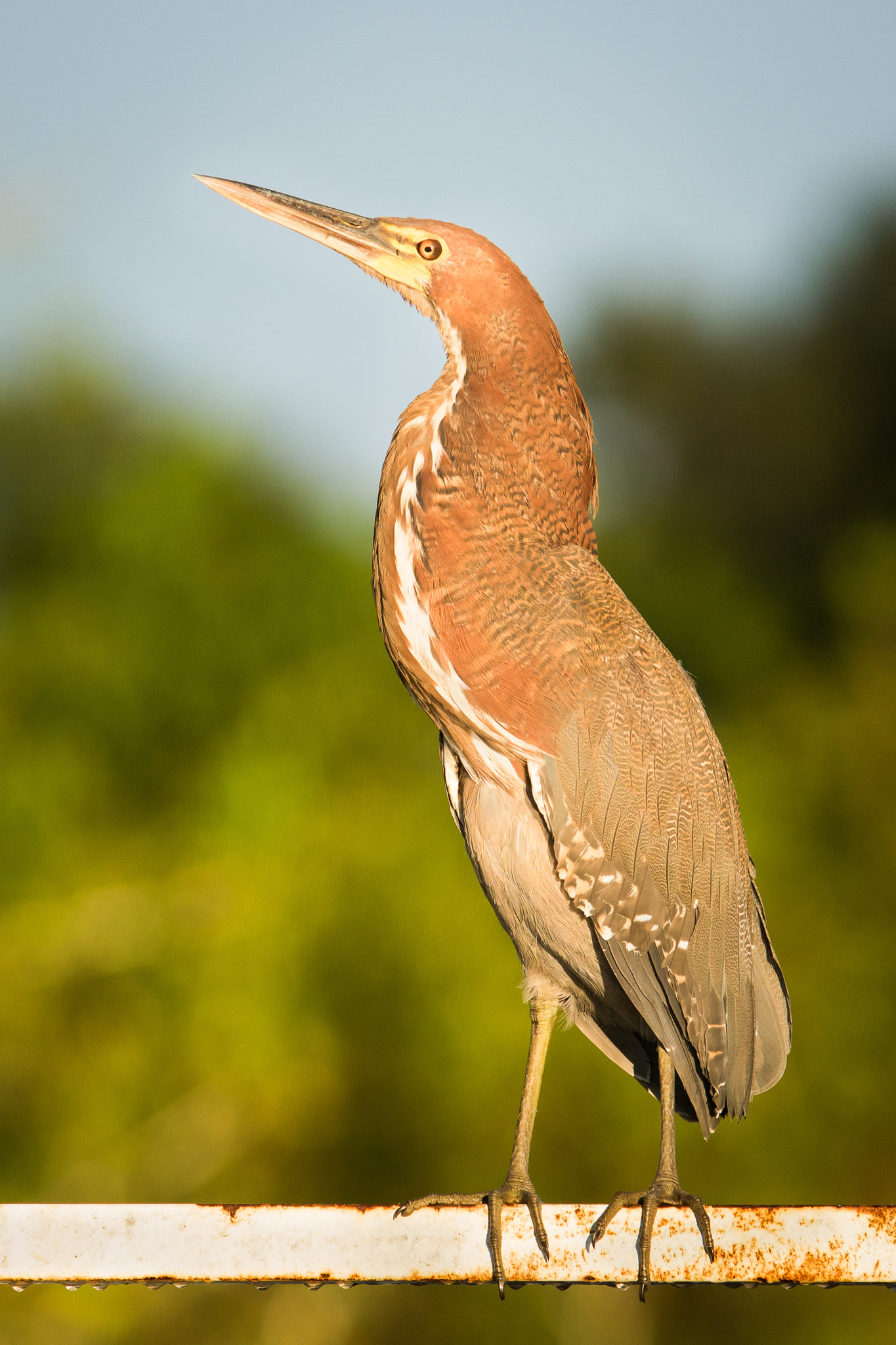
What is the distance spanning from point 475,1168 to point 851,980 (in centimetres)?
363

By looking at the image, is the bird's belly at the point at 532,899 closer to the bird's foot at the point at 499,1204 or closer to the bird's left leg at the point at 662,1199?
the bird's left leg at the point at 662,1199

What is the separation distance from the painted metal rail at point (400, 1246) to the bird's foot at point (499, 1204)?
1 cm

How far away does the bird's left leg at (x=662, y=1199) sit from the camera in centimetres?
169

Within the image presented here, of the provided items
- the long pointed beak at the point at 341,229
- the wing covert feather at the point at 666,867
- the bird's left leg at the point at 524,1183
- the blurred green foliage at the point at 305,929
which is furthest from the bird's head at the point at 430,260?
the blurred green foliage at the point at 305,929


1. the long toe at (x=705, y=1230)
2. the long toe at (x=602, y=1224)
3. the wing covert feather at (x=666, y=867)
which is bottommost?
the long toe at (x=602, y=1224)

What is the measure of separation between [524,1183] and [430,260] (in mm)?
1639

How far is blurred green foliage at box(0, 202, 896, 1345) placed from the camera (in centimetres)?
838

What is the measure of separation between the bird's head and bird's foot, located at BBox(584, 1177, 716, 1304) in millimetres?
1428

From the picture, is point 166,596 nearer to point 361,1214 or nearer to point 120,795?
point 120,795

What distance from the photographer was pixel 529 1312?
347 inches

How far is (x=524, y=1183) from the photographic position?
2133 mm

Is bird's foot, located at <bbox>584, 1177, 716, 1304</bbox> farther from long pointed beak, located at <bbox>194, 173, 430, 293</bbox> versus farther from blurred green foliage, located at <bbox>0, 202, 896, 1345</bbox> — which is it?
blurred green foliage, located at <bbox>0, 202, 896, 1345</bbox>

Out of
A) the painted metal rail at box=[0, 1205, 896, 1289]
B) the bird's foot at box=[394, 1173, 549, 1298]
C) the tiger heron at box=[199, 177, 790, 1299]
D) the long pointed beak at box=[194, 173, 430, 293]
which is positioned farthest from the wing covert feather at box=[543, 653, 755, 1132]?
the long pointed beak at box=[194, 173, 430, 293]

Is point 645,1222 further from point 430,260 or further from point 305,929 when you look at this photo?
point 305,929
